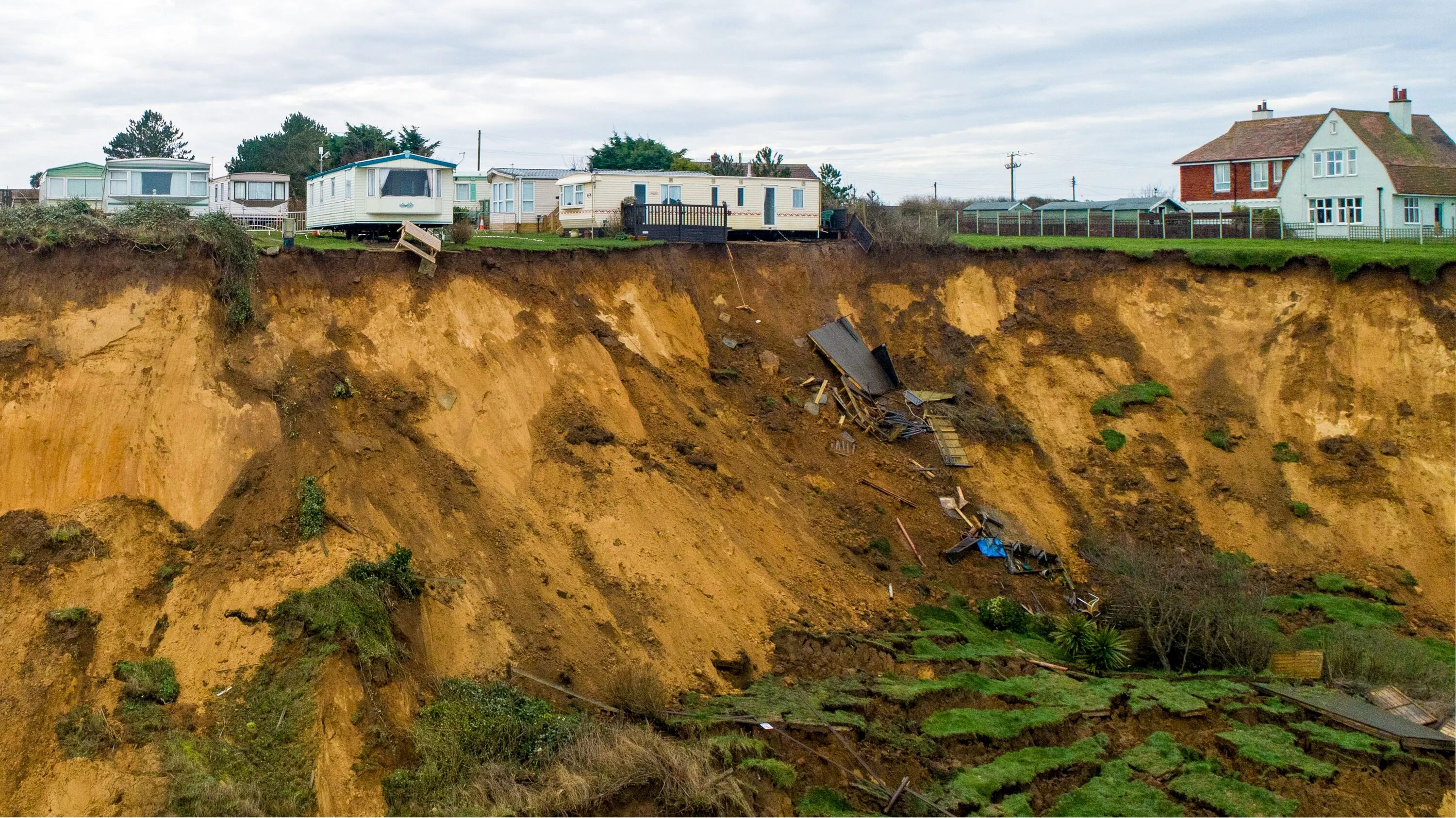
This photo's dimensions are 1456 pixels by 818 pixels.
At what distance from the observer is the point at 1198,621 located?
23.5 m

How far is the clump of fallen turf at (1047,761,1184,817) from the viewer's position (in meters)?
17.9

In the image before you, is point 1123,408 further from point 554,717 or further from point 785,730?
point 554,717

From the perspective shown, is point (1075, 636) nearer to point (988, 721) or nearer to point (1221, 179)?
point (988, 721)

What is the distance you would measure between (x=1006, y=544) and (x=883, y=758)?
9.62 metres

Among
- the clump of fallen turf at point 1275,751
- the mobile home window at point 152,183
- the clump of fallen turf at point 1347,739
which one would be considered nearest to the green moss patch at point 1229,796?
the clump of fallen turf at point 1275,751

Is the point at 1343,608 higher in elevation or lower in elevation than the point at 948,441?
lower

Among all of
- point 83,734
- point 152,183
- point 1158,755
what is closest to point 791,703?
point 1158,755

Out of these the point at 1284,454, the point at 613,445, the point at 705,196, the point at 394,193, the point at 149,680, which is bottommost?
the point at 149,680

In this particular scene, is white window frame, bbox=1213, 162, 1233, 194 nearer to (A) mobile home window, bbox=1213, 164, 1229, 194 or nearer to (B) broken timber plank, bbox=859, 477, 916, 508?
(A) mobile home window, bbox=1213, 164, 1229, 194

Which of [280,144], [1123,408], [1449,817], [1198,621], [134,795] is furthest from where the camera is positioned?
[280,144]

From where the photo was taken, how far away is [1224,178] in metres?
50.4

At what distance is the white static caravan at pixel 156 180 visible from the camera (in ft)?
102

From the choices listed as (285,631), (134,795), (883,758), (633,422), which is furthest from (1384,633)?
(134,795)

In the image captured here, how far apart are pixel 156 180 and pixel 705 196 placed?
633 inches
